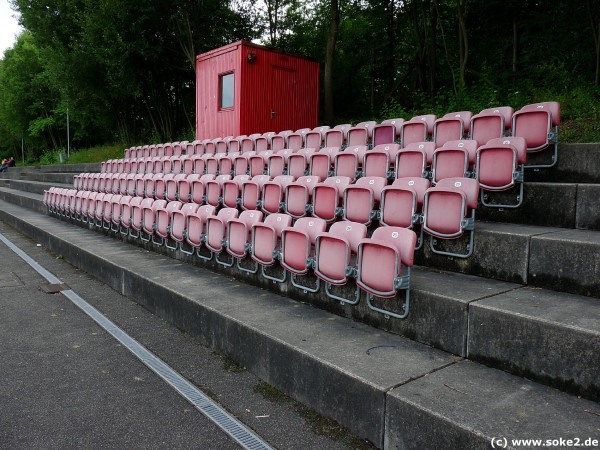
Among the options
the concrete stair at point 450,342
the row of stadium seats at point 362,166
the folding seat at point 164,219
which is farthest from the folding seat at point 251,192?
the concrete stair at point 450,342

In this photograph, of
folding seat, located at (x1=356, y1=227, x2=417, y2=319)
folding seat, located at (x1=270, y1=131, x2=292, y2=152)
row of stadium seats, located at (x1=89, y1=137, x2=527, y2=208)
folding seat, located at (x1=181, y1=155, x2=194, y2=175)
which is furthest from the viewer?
folding seat, located at (x1=181, y1=155, x2=194, y2=175)

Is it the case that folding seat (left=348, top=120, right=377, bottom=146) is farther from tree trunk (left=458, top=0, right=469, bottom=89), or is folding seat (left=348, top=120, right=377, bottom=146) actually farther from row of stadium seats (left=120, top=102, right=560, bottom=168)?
tree trunk (left=458, top=0, right=469, bottom=89)

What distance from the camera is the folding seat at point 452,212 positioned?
3.26m

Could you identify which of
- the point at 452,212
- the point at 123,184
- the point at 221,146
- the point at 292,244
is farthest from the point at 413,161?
the point at 123,184

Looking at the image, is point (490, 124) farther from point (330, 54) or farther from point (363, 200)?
point (330, 54)

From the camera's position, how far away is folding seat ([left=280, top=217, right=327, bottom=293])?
3508 millimetres

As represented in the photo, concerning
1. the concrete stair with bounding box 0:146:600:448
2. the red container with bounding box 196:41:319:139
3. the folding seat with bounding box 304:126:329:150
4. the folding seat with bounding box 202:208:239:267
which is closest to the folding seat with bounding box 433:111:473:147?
the concrete stair with bounding box 0:146:600:448

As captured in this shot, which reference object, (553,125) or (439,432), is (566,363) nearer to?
(439,432)

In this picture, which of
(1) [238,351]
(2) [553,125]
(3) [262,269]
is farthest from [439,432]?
(2) [553,125]

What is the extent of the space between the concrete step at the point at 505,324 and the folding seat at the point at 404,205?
1.48 ft

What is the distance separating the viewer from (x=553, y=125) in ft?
15.0

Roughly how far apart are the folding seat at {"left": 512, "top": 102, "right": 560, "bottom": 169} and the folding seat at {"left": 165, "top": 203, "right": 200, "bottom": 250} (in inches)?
135

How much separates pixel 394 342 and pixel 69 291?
12.6ft

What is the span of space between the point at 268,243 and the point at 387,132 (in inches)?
116
